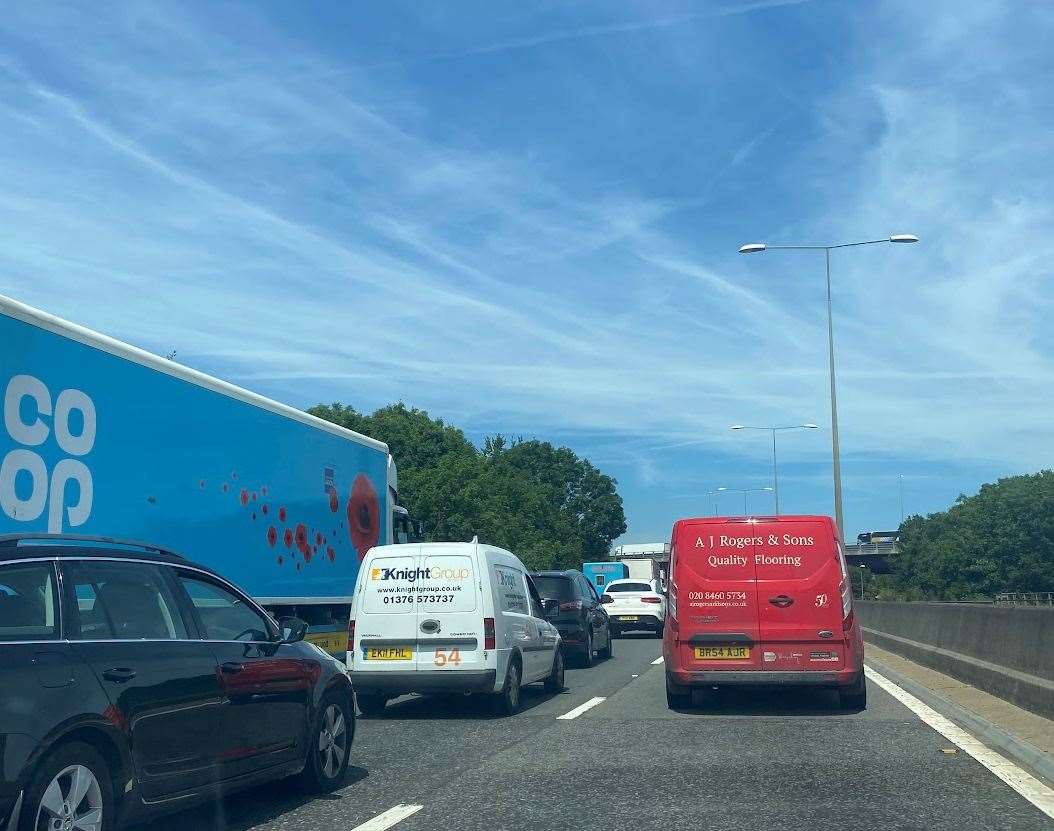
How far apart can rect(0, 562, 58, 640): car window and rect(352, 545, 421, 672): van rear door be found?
6864mm

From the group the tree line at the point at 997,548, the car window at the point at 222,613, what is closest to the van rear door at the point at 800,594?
the car window at the point at 222,613

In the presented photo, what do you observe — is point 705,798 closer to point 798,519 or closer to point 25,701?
point 25,701

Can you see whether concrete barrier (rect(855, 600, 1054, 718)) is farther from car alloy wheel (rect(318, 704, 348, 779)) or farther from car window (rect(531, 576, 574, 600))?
car alloy wheel (rect(318, 704, 348, 779))

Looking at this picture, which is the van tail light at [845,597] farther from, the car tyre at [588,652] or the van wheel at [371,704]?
the car tyre at [588,652]

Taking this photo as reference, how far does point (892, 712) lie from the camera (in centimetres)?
1224

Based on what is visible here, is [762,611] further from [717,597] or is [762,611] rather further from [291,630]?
[291,630]

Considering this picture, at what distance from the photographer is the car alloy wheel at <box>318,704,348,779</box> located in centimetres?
791

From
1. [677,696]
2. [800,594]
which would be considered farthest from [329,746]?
[800,594]

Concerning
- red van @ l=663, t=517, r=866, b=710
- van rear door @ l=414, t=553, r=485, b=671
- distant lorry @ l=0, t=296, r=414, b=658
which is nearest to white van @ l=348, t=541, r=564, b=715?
van rear door @ l=414, t=553, r=485, b=671

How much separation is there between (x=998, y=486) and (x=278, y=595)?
12137cm

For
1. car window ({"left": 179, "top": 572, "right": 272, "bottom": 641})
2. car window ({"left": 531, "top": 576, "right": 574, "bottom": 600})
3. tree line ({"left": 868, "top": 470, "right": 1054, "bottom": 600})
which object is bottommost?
car window ({"left": 179, "top": 572, "right": 272, "bottom": 641})

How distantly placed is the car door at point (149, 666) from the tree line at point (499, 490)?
3596 centimetres

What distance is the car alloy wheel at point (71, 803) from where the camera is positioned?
5.25 meters

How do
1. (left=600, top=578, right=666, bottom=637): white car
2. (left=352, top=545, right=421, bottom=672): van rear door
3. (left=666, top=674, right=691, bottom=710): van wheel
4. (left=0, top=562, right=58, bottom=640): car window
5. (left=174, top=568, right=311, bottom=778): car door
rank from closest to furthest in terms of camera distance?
1. (left=0, top=562, right=58, bottom=640): car window
2. (left=174, top=568, right=311, bottom=778): car door
3. (left=352, top=545, right=421, bottom=672): van rear door
4. (left=666, top=674, right=691, bottom=710): van wheel
5. (left=600, top=578, right=666, bottom=637): white car
